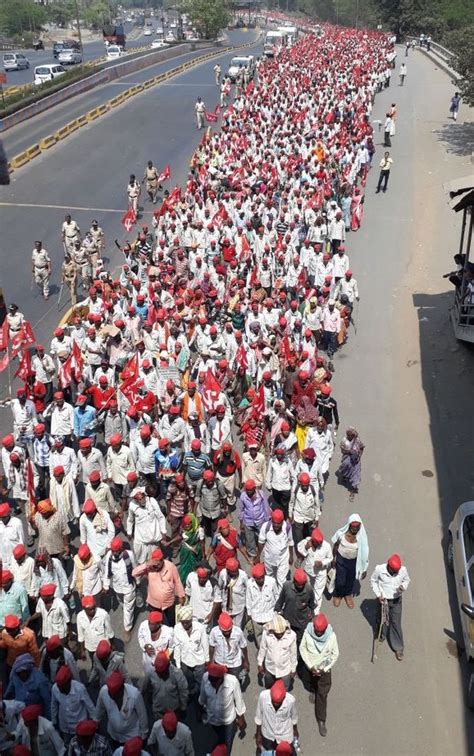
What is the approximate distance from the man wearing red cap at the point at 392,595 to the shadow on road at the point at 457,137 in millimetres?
22317

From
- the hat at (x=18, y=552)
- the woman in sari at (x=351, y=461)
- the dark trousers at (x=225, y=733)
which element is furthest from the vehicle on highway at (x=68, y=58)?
the dark trousers at (x=225, y=733)

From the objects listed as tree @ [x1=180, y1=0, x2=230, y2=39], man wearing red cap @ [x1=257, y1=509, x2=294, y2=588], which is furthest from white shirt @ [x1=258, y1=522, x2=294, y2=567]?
tree @ [x1=180, y1=0, x2=230, y2=39]

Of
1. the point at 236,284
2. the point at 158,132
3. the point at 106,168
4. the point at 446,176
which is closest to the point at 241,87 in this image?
the point at 158,132

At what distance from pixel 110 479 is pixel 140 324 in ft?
11.5

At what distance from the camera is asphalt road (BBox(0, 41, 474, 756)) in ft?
20.7

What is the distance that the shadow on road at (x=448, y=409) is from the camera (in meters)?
7.75

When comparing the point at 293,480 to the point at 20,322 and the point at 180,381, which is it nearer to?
the point at 180,381

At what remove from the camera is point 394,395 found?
11.5 metres

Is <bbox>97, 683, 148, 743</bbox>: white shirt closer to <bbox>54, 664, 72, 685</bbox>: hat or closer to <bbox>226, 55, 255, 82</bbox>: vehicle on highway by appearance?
<bbox>54, 664, 72, 685</bbox>: hat

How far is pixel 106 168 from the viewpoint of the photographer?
2581 cm

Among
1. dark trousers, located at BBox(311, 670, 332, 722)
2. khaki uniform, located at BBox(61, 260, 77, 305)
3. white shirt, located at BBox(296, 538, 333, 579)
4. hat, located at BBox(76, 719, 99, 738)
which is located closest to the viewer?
hat, located at BBox(76, 719, 99, 738)

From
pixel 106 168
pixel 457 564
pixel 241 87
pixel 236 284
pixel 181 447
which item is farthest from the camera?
pixel 241 87

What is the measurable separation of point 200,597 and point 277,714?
1.34 m

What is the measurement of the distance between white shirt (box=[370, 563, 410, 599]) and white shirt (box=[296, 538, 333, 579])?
503mm
